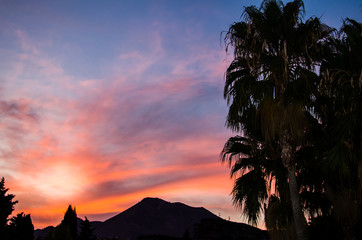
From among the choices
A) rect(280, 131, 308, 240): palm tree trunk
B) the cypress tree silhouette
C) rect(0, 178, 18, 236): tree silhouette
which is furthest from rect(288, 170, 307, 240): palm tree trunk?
the cypress tree silhouette

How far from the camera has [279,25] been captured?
11422mm

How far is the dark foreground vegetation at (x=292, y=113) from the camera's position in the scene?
34.2 ft

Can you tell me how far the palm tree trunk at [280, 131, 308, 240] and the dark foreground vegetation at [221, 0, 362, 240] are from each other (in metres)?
0.03

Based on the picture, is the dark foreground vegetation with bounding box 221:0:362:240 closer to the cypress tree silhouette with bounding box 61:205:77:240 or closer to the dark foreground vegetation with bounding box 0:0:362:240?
the dark foreground vegetation with bounding box 0:0:362:240

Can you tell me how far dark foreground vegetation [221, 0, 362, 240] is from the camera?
10.4m

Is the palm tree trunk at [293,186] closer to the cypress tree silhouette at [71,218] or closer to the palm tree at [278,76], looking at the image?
the palm tree at [278,76]

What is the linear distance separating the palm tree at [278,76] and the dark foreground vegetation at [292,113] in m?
0.03

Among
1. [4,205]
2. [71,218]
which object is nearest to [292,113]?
[4,205]

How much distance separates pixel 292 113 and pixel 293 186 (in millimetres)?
2312

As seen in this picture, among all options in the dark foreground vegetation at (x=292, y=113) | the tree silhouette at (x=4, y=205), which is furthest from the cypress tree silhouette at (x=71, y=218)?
the dark foreground vegetation at (x=292, y=113)

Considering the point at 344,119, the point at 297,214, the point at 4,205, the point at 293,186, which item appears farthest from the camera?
the point at 4,205

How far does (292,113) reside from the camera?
10492mm

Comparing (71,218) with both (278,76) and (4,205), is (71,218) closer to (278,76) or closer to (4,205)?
(4,205)

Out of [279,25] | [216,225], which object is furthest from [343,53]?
[216,225]
